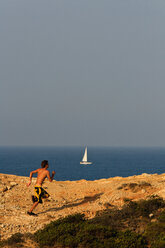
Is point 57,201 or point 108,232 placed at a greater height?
point 108,232

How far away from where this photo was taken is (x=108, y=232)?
9.56m

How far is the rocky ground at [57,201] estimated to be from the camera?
12000mm

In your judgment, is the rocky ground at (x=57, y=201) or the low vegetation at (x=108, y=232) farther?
the rocky ground at (x=57, y=201)

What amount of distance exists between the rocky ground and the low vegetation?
4.12ft

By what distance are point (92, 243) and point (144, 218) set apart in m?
2.90

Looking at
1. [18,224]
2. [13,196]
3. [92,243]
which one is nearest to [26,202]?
[13,196]

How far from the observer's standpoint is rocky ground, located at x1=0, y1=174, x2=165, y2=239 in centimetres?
1200

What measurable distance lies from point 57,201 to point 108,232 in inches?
298

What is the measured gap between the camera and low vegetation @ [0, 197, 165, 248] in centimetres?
900

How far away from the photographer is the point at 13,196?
17125mm

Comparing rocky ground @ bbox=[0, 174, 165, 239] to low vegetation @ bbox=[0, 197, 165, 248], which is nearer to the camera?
low vegetation @ bbox=[0, 197, 165, 248]

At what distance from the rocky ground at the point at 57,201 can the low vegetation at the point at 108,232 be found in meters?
1.25

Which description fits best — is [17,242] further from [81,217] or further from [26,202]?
[26,202]

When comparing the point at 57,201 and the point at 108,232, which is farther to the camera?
the point at 57,201
